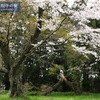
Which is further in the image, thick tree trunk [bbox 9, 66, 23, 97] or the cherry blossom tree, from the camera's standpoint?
thick tree trunk [bbox 9, 66, 23, 97]

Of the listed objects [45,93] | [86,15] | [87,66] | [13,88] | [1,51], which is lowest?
[45,93]

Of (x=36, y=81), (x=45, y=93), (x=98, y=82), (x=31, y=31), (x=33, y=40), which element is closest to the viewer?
(x=33, y=40)

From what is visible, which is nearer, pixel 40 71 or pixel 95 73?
pixel 95 73

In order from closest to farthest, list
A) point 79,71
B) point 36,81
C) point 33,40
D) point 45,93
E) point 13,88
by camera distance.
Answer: point 33,40
point 13,88
point 45,93
point 79,71
point 36,81

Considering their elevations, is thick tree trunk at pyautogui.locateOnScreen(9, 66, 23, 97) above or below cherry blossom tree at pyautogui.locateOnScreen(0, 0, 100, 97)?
below

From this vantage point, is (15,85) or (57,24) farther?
(15,85)

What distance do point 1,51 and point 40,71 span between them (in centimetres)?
1543

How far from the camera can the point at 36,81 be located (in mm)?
23250

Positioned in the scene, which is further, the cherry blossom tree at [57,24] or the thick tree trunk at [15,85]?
the thick tree trunk at [15,85]

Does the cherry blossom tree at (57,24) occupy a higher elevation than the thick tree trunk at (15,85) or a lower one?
higher

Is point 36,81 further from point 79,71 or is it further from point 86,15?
point 86,15

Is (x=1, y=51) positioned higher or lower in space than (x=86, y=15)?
Result: lower

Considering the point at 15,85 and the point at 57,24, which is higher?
the point at 57,24

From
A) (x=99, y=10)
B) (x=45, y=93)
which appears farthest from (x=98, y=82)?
(x=99, y=10)
